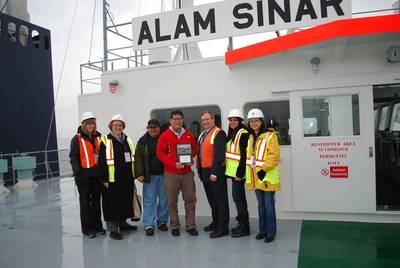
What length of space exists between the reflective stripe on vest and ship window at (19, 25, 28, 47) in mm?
11811

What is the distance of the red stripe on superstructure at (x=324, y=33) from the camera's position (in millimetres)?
4133

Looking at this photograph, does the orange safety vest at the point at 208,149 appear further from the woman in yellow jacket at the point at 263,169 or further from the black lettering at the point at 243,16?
the black lettering at the point at 243,16

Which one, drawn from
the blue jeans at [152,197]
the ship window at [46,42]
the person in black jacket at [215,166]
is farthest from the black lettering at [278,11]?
the ship window at [46,42]

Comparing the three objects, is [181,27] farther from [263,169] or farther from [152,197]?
[263,169]

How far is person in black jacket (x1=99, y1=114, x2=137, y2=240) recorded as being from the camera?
4.73 meters

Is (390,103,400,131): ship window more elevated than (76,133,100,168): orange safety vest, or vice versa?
(390,103,400,131): ship window

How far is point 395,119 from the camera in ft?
24.9

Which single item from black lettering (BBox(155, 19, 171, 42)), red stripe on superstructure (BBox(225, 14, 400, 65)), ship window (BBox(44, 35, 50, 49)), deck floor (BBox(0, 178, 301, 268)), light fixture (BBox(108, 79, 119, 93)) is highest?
ship window (BBox(44, 35, 50, 49))

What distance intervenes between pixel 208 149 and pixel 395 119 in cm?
512

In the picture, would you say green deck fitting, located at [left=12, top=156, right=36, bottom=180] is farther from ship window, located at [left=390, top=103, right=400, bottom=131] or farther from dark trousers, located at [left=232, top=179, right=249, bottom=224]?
ship window, located at [left=390, top=103, right=400, bottom=131]

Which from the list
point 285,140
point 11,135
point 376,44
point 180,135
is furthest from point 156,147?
point 11,135

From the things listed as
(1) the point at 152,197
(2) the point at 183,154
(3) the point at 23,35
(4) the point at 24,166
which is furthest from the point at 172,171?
(3) the point at 23,35

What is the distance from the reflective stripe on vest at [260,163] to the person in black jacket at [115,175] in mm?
1680

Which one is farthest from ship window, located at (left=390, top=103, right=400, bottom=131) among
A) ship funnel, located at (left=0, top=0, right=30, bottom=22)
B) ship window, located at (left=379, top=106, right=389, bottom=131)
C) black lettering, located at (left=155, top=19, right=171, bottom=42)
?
ship funnel, located at (left=0, top=0, right=30, bottom=22)
